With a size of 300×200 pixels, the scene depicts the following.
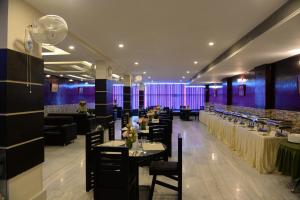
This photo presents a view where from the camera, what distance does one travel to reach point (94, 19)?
3906 millimetres

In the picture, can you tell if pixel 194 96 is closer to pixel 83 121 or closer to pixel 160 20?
pixel 83 121

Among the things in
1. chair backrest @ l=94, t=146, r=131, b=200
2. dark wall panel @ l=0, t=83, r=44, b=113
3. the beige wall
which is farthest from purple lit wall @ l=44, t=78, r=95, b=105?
chair backrest @ l=94, t=146, r=131, b=200

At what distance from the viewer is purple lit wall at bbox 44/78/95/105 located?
40.5ft

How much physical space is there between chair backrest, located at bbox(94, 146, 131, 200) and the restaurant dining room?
1cm

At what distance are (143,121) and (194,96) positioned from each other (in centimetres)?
1528

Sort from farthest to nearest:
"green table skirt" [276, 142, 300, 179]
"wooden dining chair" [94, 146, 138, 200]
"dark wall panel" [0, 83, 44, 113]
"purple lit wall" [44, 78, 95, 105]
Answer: "purple lit wall" [44, 78, 95, 105] → "green table skirt" [276, 142, 300, 179] → "wooden dining chair" [94, 146, 138, 200] → "dark wall panel" [0, 83, 44, 113]

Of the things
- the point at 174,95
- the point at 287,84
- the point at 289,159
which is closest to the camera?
the point at 289,159

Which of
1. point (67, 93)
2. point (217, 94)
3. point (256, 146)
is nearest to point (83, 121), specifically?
point (67, 93)

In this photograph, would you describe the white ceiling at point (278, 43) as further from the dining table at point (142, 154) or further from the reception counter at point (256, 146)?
the dining table at point (142, 154)

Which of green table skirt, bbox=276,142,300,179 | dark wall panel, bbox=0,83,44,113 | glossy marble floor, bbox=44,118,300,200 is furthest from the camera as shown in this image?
green table skirt, bbox=276,142,300,179

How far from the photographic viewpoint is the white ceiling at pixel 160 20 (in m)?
3.29

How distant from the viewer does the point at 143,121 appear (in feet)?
19.5

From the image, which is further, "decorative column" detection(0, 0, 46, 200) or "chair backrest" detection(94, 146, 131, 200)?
"chair backrest" detection(94, 146, 131, 200)

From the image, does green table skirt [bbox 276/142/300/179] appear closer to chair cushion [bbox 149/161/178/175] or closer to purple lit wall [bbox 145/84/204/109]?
chair cushion [bbox 149/161/178/175]
